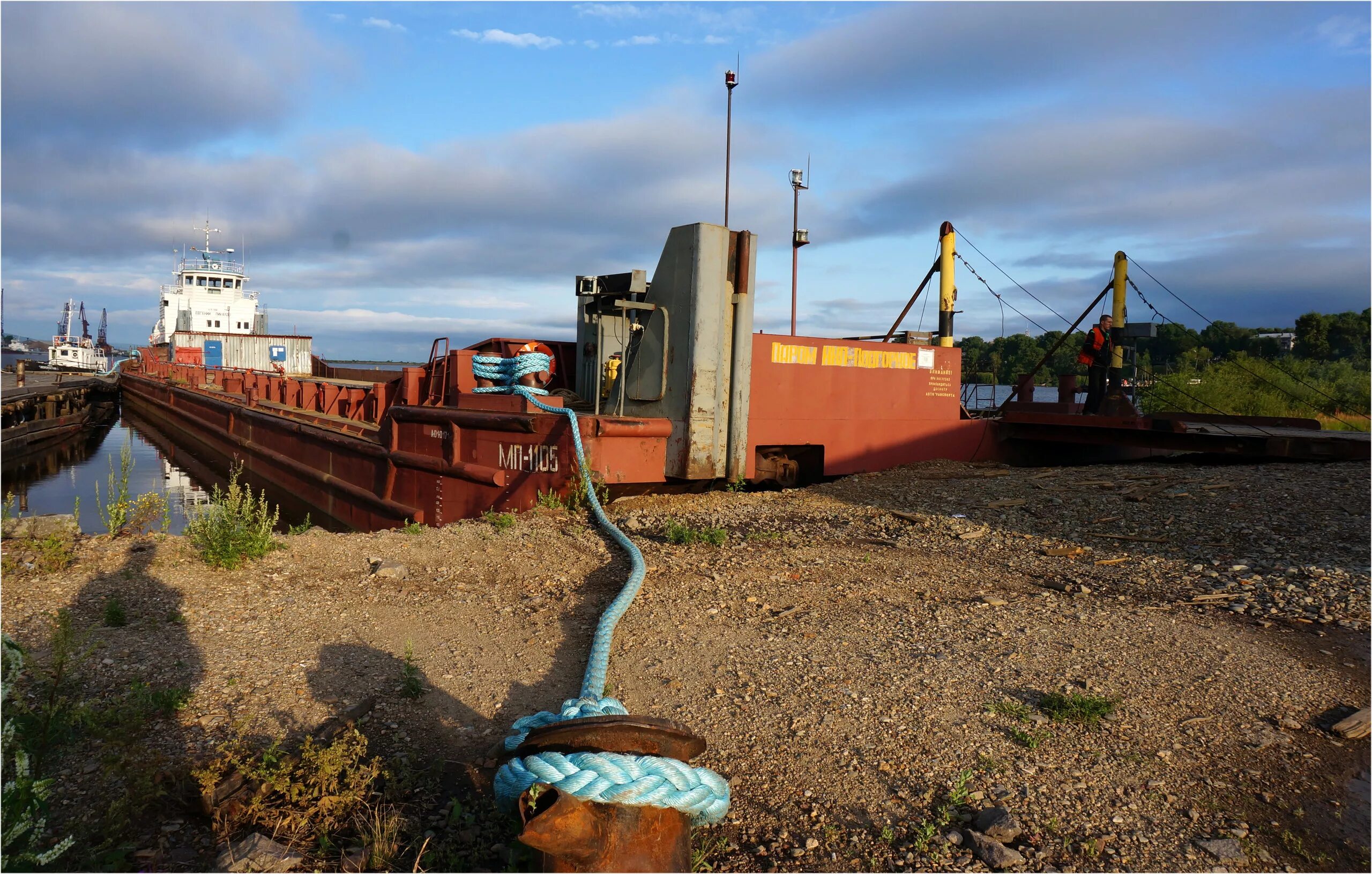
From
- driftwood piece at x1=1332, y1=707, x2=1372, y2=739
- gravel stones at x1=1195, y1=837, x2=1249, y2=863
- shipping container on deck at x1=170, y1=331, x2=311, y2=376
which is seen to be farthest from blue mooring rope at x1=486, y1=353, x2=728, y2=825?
shipping container on deck at x1=170, y1=331, x2=311, y2=376

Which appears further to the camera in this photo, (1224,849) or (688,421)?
(688,421)

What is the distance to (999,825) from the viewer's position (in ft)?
7.38

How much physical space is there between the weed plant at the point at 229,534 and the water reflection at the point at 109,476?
7275 millimetres

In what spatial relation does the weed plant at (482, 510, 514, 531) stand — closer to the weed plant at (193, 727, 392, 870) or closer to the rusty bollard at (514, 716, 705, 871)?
the weed plant at (193, 727, 392, 870)

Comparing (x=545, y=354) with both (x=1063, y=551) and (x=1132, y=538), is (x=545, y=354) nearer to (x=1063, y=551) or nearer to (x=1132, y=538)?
(x=1063, y=551)

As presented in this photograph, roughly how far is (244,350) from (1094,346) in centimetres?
3464

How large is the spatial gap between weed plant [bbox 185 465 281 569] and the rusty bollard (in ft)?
10.5

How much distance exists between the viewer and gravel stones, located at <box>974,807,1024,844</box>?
7.32ft

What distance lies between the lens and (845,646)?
359cm

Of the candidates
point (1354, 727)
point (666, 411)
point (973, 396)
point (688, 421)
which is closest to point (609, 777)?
point (1354, 727)

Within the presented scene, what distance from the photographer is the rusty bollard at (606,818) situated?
6.20ft

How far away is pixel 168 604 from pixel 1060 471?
806cm

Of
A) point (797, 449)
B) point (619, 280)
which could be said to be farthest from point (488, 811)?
point (797, 449)

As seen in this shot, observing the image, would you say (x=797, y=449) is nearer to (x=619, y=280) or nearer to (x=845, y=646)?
(x=619, y=280)
